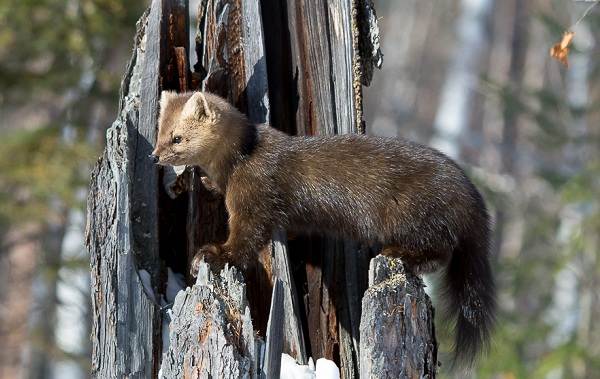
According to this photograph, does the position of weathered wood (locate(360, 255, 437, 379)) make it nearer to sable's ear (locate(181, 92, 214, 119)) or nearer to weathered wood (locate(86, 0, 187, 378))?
weathered wood (locate(86, 0, 187, 378))

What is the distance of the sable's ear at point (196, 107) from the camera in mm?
5371

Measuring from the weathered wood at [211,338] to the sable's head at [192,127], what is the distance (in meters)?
1.02

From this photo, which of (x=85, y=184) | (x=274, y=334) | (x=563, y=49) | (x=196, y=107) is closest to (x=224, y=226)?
(x=196, y=107)

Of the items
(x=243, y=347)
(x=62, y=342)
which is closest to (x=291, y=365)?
(x=243, y=347)

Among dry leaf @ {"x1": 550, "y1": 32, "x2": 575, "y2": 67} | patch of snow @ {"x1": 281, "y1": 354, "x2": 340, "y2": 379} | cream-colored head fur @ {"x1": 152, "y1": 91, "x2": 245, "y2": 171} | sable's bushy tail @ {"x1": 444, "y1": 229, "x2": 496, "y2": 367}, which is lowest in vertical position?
patch of snow @ {"x1": 281, "y1": 354, "x2": 340, "y2": 379}

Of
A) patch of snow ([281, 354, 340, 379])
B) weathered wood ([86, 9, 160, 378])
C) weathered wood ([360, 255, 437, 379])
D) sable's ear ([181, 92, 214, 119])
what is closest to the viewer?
weathered wood ([360, 255, 437, 379])

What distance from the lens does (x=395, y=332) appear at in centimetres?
459

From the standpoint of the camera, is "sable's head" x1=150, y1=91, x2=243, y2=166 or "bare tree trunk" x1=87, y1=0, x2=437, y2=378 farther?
"sable's head" x1=150, y1=91, x2=243, y2=166

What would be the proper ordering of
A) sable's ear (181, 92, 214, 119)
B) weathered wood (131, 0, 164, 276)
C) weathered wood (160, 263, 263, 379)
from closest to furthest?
1. weathered wood (160, 263, 263, 379)
2. weathered wood (131, 0, 164, 276)
3. sable's ear (181, 92, 214, 119)

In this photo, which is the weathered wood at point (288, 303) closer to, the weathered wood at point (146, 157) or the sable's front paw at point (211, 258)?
the sable's front paw at point (211, 258)

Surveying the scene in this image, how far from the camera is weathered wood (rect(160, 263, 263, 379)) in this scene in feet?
14.5

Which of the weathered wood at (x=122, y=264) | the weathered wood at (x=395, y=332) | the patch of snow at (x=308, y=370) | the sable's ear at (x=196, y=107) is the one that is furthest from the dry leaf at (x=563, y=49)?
the weathered wood at (x=122, y=264)

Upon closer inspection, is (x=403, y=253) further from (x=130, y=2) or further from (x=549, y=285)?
(x=549, y=285)

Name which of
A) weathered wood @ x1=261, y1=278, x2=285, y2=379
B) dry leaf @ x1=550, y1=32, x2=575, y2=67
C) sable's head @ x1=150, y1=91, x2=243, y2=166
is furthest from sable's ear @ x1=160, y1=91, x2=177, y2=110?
dry leaf @ x1=550, y1=32, x2=575, y2=67
